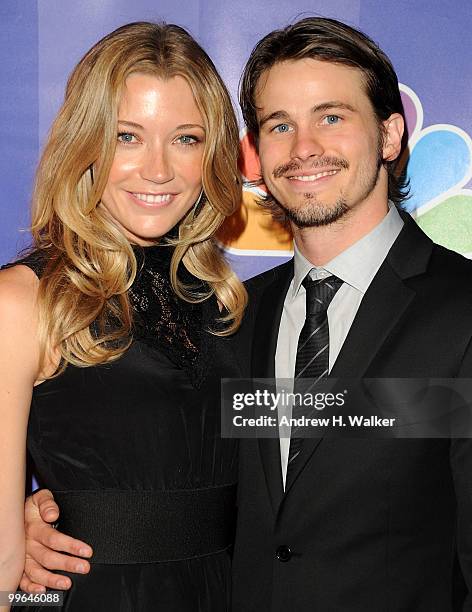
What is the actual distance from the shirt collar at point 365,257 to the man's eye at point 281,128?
408 millimetres

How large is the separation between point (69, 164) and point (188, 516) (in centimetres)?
99

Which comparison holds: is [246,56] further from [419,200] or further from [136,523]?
[136,523]

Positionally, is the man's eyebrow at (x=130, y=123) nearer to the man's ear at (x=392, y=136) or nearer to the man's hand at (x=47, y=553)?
the man's ear at (x=392, y=136)

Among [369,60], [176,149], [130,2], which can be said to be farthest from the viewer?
[130,2]

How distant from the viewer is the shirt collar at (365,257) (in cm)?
227

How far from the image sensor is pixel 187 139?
7.39 ft

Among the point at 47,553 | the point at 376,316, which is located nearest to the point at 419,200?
the point at 376,316

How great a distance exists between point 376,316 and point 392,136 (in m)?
0.74

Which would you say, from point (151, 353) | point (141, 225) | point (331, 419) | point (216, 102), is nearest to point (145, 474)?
point (151, 353)

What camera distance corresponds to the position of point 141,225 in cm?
224

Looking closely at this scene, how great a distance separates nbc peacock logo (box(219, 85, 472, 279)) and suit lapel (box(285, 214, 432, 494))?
0.69 metres

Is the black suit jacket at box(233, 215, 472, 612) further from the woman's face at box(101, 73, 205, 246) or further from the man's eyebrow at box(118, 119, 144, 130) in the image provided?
the man's eyebrow at box(118, 119, 144, 130)

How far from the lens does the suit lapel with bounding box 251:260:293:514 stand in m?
2.14

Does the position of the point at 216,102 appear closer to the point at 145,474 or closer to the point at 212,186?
the point at 212,186
